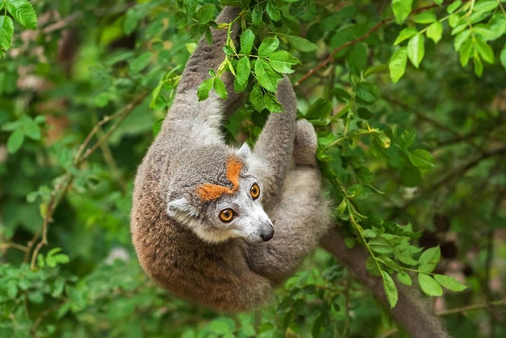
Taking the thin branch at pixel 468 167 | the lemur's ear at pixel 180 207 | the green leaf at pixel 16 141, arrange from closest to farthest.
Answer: the lemur's ear at pixel 180 207 < the green leaf at pixel 16 141 < the thin branch at pixel 468 167

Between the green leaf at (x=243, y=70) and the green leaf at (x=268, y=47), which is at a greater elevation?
the green leaf at (x=268, y=47)

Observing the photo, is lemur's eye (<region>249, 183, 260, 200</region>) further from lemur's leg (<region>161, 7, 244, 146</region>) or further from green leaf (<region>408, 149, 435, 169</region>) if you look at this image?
green leaf (<region>408, 149, 435, 169</region>)

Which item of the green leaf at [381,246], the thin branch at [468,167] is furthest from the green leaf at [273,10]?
the thin branch at [468,167]

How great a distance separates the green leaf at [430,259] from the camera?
13.5 feet

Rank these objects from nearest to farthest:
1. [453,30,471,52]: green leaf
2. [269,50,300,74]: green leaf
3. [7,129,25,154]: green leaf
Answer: [453,30,471,52]: green leaf, [269,50,300,74]: green leaf, [7,129,25,154]: green leaf

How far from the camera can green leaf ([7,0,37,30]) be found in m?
3.40

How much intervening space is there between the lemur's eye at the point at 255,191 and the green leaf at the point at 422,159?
92 cm

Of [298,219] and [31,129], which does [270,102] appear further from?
[31,129]

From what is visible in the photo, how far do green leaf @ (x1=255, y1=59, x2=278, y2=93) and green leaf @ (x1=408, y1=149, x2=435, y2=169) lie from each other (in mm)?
1139

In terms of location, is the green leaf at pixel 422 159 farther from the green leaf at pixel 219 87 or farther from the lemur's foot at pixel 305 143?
the green leaf at pixel 219 87

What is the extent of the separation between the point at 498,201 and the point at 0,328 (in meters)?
4.50

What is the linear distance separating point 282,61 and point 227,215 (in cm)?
115

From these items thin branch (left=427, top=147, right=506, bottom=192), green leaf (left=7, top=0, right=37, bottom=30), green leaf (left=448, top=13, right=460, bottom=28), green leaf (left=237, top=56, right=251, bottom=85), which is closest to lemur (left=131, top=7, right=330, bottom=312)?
green leaf (left=237, top=56, right=251, bottom=85)

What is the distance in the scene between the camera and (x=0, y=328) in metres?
5.00
